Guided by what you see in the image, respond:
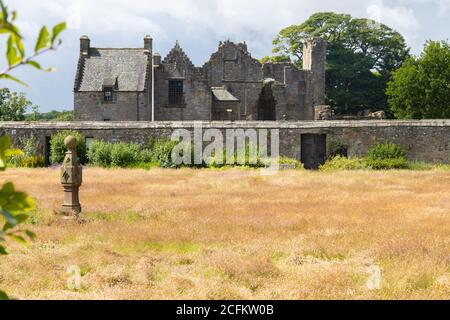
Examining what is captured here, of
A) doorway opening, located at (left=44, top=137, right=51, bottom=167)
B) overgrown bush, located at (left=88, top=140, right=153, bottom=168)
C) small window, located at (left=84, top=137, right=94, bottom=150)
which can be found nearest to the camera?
overgrown bush, located at (left=88, top=140, right=153, bottom=168)

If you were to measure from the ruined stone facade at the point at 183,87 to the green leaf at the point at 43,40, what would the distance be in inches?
1734

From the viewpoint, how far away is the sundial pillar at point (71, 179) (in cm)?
1552

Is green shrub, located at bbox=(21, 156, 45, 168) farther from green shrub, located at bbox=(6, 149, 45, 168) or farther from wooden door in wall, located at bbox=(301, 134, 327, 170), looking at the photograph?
wooden door in wall, located at bbox=(301, 134, 327, 170)

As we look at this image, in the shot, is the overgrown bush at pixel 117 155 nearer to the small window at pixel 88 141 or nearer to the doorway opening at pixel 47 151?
the small window at pixel 88 141

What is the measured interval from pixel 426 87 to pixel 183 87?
23191 millimetres

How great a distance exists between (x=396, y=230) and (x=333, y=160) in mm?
22648

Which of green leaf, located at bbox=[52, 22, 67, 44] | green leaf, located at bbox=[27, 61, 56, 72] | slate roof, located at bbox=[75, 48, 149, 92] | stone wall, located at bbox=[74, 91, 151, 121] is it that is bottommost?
green leaf, located at bbox=[27, 61, 56, 72]

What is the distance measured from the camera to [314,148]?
37938mm

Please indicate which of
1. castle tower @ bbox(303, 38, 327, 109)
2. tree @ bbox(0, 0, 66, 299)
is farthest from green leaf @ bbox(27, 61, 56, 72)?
castle tower @ bbox(303, 38, 327, 109)

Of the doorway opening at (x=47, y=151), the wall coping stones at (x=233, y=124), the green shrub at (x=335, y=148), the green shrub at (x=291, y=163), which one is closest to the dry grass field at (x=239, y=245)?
the green shrub at (x=291, y=163)

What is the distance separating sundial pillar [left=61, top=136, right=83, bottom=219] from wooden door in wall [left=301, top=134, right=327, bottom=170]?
2420 cm

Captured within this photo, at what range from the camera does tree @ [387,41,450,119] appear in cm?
5138

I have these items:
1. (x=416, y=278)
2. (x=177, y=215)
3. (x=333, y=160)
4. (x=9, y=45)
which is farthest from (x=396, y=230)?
(x=333, y=160)

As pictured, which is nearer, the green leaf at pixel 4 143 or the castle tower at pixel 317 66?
the green leaf at pixel 4 143
